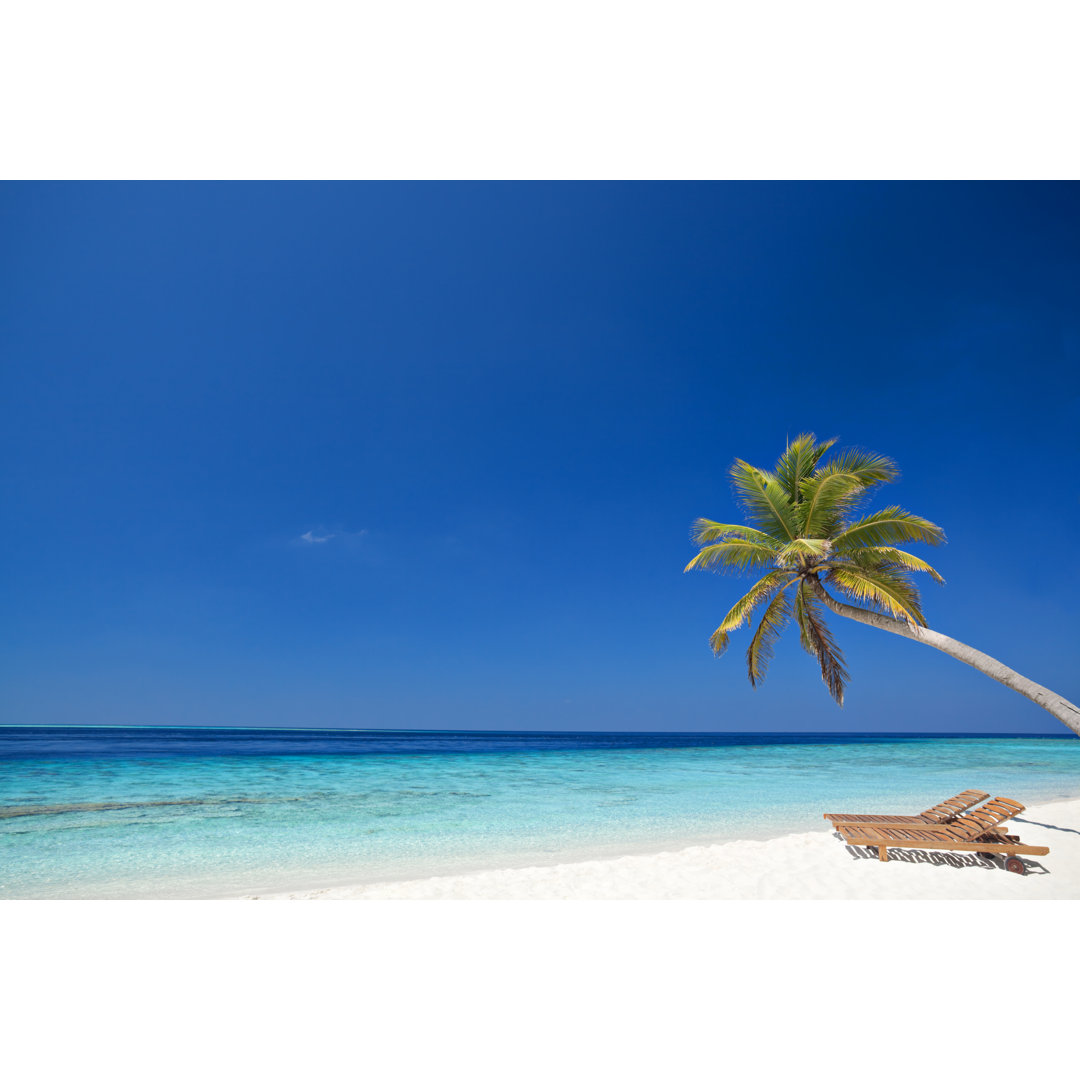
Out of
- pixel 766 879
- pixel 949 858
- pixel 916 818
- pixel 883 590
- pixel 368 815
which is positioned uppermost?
pixel 883 590

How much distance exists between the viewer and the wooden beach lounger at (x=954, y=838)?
21.8ft

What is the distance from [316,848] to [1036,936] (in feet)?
29.7

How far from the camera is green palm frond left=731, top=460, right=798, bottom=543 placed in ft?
30.9

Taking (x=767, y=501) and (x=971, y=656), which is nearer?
(x=971, y=656)

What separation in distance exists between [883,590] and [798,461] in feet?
9.88

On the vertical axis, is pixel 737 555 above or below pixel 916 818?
above

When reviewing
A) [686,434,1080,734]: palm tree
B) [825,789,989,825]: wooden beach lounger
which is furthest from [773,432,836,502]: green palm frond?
[825,789,989,825]: wooden beach lounger

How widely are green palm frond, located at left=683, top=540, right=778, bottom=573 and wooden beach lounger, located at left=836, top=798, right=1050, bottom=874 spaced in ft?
13.7

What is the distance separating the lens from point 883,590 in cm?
775

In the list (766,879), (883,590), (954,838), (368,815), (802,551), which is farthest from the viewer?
(368,815)

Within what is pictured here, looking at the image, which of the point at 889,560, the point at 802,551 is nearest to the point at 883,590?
the point at 889,560

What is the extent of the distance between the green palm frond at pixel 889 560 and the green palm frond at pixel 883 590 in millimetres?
114

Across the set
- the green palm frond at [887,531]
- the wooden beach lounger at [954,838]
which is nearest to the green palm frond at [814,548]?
the green palm frond at [887,531]

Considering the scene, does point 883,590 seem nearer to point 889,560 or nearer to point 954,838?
point 889,560
